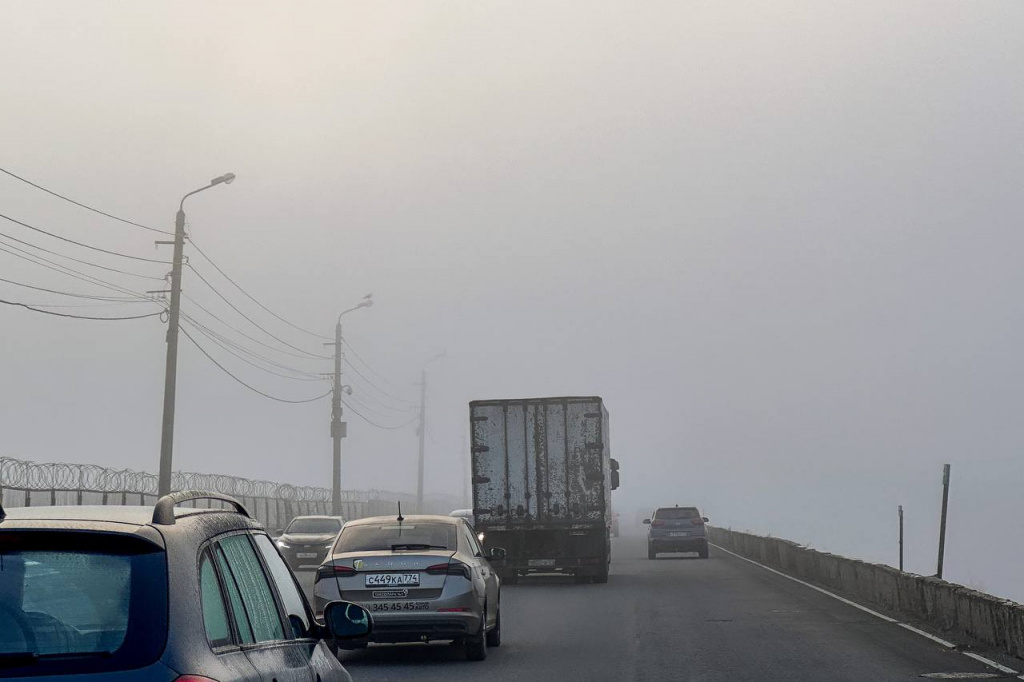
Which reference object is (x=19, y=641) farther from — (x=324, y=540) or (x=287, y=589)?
(x=324, y=540)

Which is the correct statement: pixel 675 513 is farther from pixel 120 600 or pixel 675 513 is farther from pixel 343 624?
pixel 120 600

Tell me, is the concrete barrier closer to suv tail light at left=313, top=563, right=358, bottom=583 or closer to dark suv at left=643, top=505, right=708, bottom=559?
suv tail light at left=313, top=563, right=358, bottom=583

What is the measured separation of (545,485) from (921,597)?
9862 mm

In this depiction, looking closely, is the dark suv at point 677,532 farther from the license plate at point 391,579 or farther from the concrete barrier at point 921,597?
the license plate at point 391,579

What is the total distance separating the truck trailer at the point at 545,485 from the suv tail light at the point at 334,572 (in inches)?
524

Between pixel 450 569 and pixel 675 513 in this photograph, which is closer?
pixel 450 569

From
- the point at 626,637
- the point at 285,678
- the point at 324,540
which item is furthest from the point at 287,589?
the point at 324,540

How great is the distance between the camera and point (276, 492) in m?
57.0

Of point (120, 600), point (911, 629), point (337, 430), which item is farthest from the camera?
→ point (337, 430)

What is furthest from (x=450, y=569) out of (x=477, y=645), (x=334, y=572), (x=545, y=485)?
(x=545, y=485)

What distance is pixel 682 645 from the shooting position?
1579cm

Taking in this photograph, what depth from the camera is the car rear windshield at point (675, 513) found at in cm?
4291

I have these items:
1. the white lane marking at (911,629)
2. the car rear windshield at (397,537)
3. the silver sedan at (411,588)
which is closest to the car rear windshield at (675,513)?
the white lane marking at (911,629)

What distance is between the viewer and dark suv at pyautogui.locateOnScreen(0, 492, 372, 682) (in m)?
3.95
